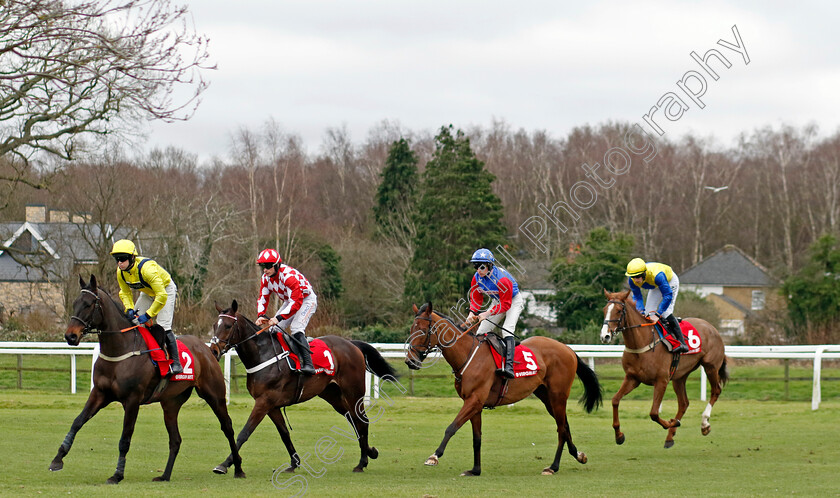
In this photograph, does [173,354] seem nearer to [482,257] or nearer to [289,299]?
[289,299]

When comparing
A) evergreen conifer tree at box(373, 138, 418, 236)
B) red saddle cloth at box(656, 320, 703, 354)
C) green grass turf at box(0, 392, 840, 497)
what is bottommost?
green grass turf at box(0, 392, 840, 497)

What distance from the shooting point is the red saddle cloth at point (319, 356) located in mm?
9812

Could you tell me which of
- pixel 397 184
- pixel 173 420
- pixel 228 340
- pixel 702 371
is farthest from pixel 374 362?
pixel 397 184

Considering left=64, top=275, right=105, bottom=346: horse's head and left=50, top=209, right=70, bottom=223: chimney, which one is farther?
left=50, top=209, right=70, bottom=223: chimney

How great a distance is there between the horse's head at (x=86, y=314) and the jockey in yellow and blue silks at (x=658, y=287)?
6.46 meters

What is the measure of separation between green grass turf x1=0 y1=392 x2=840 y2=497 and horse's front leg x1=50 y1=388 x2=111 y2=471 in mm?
219

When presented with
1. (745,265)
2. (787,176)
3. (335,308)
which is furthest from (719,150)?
(335,308)

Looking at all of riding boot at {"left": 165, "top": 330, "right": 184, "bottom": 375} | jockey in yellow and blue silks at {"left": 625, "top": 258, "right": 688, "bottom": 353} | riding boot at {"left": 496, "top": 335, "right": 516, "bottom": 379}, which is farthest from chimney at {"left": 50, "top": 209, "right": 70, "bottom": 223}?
riding boot at {"left": 496, "top": 335, "right": 516, "bottom": 379}

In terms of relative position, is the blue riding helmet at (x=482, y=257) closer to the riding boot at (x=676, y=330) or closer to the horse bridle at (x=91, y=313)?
the riding boot at (x=676, y=330)

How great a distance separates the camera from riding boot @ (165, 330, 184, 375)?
30.5 ft

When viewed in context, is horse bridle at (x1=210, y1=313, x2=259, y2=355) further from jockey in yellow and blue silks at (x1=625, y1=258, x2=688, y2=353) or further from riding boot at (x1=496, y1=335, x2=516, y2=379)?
jockey in yellow and blue silks at (x1=625, y1=258, x2=688, y2=353)

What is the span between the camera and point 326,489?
8180 millimetres

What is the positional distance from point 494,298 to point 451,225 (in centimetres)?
2570

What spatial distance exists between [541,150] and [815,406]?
49.0m
